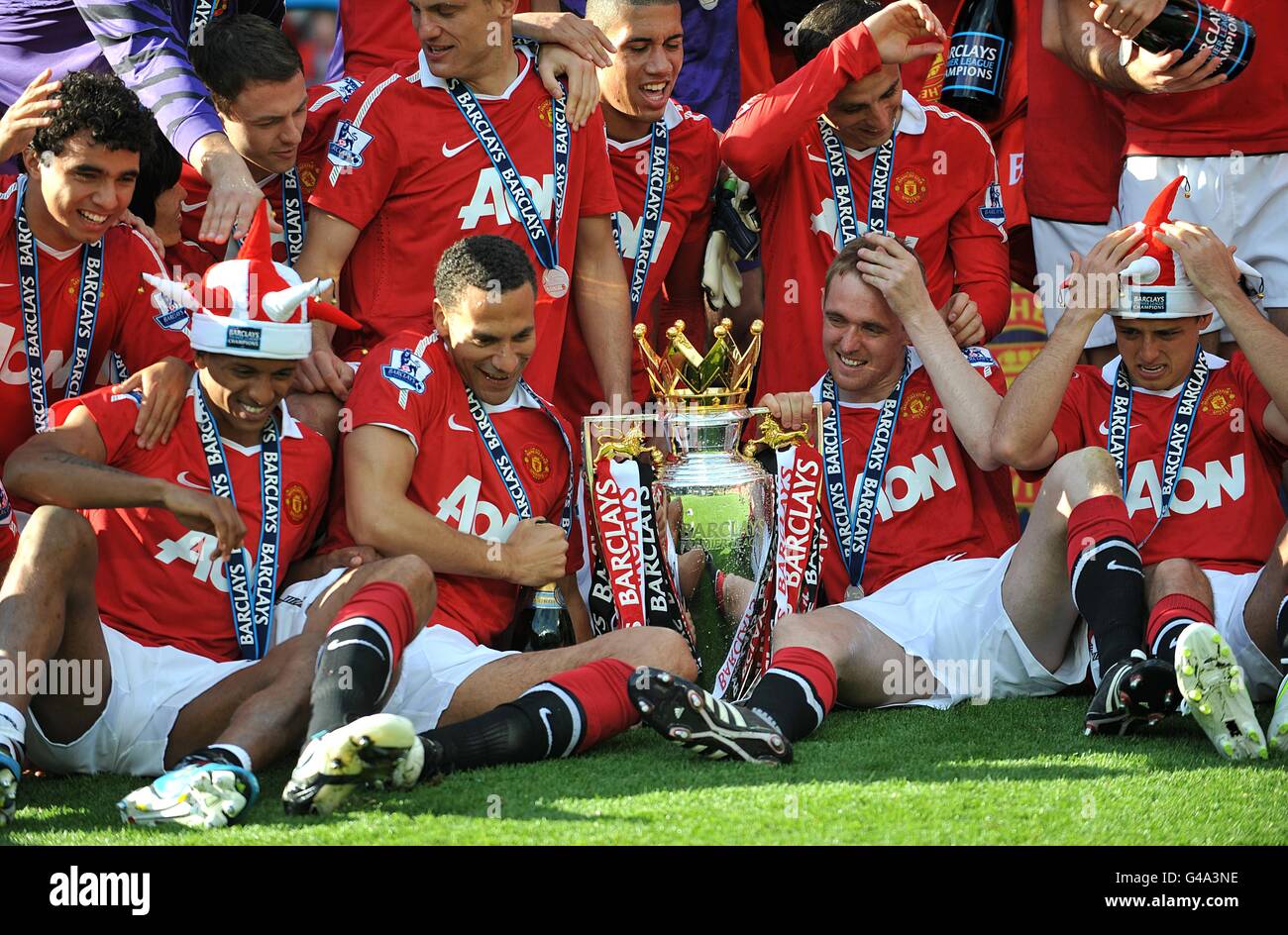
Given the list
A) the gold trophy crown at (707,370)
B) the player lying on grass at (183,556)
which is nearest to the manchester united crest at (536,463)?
the gold trophy crown at (707,370)

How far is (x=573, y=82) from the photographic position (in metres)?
5.47

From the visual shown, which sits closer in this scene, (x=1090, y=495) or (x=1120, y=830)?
(x=1120, y=830)

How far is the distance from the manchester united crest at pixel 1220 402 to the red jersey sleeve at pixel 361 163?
2.53 m

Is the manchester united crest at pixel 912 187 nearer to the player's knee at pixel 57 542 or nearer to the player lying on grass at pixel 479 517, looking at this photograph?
the player lying on grass at pixel 479 517

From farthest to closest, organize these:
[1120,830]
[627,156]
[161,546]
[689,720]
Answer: [627,156] < [161,546] < [689,720] < [1120,830]

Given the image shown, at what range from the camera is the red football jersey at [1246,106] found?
571 cm

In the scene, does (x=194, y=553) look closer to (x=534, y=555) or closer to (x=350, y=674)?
(x=350, y=674)

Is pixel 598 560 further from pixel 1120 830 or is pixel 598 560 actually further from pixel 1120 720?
pixel 1120 830

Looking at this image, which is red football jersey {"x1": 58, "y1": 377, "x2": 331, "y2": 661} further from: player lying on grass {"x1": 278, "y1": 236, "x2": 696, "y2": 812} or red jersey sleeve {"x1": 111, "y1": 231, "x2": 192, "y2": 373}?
red jersey sleeve {"x1": 111, "y1": 231, "x2": 192, "y2": 373}

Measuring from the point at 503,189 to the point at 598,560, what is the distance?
1.27 meters

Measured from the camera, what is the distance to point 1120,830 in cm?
360

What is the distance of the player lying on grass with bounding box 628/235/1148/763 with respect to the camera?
15.3 ft

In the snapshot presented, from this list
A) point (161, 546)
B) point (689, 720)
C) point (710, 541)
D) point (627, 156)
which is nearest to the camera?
point (689, 720)

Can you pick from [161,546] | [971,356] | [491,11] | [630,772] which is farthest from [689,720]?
[491,11]
